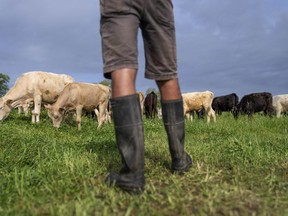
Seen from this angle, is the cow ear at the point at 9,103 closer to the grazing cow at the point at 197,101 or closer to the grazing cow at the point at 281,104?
the grazing cow at the point at 197,101

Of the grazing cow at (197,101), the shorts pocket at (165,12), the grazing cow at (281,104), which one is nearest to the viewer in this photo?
the shorts pocket at (165,12)

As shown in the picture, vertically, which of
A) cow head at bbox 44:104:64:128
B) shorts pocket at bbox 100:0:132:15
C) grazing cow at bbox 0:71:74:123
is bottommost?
cow head at bbox 44:104:64:128

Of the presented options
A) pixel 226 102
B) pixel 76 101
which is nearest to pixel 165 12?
pixel 76 101

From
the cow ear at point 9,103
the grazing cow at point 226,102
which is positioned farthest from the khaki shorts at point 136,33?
the grazing cow at point 226,102

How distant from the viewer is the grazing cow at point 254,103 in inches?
961

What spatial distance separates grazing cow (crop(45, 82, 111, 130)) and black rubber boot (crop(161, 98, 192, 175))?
9.98 m

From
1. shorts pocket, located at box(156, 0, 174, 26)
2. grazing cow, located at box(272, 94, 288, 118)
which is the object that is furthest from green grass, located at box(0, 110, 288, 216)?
grazing cow, located at box(272, 94, 288, 118)

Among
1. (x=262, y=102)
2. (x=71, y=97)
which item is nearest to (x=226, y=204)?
(x=71, y=97)

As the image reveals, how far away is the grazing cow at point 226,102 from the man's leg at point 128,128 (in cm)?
2479

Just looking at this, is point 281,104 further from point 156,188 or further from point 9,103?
point 156,188

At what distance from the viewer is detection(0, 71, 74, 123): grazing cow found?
1466cm

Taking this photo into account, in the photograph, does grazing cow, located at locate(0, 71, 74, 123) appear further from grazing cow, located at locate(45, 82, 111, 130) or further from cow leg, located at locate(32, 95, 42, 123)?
grazing cow, located at locate(45, 82, 111, 130)

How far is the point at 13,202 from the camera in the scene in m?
2.66

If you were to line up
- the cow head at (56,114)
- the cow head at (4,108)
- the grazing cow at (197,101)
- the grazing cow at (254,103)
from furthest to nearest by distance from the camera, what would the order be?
the grazing cow at (254,103), the grazing cow at (197,101), the cow head at (4,108), the cow head at (56,114)
